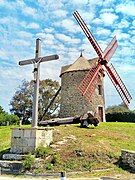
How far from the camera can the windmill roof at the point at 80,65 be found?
2713cm

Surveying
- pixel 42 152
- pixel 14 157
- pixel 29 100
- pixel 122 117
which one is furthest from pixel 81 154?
pixel 29 100

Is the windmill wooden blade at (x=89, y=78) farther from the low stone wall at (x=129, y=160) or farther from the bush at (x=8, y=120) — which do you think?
the bush at (x=8, y=120)

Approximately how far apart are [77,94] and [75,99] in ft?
2.04

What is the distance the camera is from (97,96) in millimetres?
27375

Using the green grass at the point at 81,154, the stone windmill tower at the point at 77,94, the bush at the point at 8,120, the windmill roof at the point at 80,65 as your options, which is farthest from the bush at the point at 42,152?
the bush at the point at 8,120

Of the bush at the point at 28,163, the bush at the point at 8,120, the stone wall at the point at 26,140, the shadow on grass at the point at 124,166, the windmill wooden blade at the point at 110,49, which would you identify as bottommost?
the shadow on grass at the point at 124,166

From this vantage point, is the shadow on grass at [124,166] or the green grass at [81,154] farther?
the shadow on grass at [124,166]

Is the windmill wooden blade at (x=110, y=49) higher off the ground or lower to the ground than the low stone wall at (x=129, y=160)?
Result: higher

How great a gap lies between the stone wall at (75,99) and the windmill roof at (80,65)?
480mm

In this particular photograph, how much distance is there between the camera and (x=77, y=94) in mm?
26625

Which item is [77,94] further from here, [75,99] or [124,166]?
[124,166]

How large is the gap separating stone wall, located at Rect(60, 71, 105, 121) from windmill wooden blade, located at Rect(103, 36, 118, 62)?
3141 mm

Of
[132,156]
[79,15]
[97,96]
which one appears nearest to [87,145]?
[132,156]

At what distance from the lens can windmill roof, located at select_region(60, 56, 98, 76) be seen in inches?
1068
